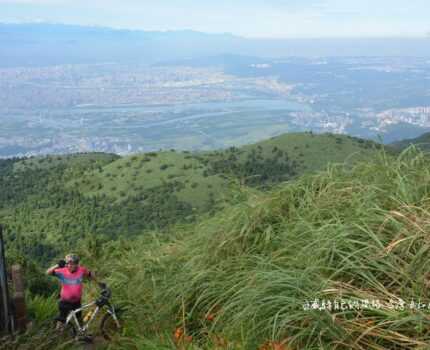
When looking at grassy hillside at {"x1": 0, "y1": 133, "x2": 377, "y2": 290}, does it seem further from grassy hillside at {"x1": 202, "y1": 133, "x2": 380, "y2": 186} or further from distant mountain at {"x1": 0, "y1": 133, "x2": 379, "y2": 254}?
grassy hillside at {"x1": 202, "y1": 133, "x2": 380, "y2": 186}

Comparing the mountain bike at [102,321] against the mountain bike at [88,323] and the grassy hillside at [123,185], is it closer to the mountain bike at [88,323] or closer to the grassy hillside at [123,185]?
the mountain bike at [88,323]

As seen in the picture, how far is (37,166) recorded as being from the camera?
2598 inches

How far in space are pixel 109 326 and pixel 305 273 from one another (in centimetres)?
223

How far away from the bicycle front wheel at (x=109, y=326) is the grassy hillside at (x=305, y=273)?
11 centimetres

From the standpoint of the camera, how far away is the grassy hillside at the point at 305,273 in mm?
3289

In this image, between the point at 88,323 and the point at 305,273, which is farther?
the point at 88,323

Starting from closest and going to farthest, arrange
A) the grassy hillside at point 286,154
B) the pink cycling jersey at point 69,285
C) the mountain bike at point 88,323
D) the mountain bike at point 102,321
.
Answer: the mountain bike at point 88,323 < the mountain bike at point 102,321 < the pink cycling jersey at point 69,285 < the grassy hillside at point 286,154

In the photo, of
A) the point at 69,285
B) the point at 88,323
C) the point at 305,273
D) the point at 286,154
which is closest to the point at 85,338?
the point at 88,323

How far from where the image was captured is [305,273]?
12.0 ft

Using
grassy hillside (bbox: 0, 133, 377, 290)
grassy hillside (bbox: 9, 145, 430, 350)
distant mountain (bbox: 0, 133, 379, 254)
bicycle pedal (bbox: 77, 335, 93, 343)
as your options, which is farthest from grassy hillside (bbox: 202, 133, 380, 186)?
bicycle pedal (bbox: 77, 335, 93, 343)

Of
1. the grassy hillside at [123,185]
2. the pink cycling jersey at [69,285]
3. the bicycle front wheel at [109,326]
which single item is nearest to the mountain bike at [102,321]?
the bicycle front wheel at [109,326]

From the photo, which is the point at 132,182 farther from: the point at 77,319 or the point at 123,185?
the point at 77,319

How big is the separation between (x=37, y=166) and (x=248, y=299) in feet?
219

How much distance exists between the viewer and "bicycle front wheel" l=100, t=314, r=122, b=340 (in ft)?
15.4
